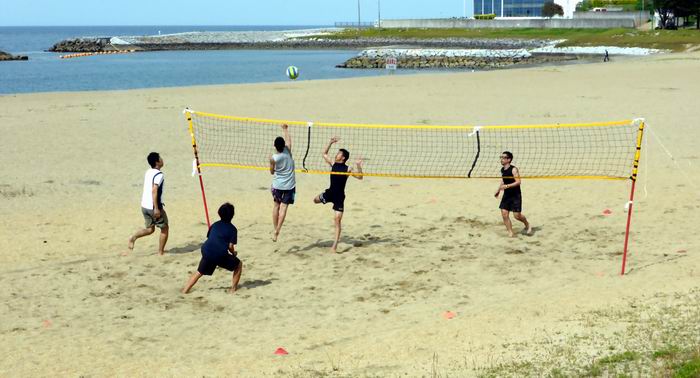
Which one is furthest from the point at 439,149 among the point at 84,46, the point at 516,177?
the point at 84,46

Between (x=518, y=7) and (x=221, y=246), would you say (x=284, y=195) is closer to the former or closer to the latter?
(x=221, y=246)

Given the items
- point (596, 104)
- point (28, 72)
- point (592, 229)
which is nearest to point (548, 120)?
point (596, 104)

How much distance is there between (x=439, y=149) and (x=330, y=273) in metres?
9.05

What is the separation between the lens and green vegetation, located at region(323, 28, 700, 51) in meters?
67.6

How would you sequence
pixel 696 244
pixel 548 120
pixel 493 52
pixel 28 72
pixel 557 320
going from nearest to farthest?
pixel 557 320, pixel 696 244, pixel 548 120, pixel 28 72, pixel 493 52

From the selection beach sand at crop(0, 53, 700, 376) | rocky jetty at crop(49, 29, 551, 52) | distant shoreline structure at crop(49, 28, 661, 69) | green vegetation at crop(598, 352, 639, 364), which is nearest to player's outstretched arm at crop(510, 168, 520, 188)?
beach sand at crop(0, 53, 700, 376)

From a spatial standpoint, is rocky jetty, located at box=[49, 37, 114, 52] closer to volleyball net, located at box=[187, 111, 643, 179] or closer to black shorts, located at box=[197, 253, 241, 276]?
volleyball net, located at box=[187, 111, 643, 179]

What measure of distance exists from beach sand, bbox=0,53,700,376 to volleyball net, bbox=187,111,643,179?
0.65m

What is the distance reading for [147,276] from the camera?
10953 mm

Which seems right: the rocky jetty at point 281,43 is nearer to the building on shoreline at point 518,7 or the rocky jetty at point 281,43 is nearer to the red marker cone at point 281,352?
the building on shoreline at point 518,7

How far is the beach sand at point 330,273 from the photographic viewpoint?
8031mm

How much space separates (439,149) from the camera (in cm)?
1953

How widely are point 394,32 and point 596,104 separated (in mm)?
95363

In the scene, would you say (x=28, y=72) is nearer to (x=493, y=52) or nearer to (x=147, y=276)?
(x=493, y=52)
